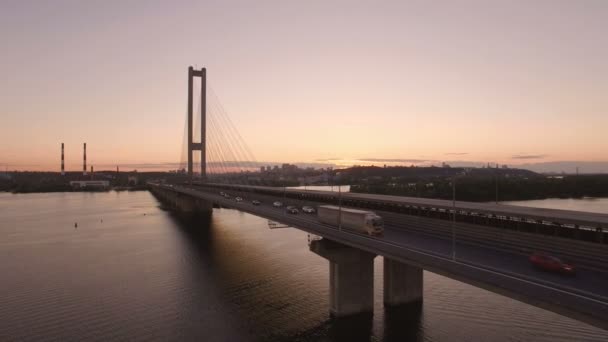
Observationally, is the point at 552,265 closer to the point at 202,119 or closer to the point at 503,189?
the point at 202,119

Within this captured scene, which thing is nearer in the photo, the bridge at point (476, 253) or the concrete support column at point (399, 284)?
the bridge at point (476, 253)

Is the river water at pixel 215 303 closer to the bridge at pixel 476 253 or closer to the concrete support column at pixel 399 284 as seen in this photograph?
the concrete support column at pixel 399 284

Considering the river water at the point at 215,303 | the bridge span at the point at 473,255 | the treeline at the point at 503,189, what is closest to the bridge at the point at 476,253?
the bridge span at the point at 473,255

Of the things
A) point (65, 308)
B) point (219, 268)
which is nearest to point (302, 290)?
point (219, 268)

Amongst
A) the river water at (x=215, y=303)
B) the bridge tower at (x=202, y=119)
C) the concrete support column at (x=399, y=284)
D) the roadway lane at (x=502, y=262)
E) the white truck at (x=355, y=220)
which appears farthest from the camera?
the bridge tower at (x=202, y=119)

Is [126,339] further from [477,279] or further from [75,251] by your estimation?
[75,251]

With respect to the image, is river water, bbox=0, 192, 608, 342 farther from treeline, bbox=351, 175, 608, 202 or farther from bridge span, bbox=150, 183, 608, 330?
treeline, bbox=351, 175, 608, 202

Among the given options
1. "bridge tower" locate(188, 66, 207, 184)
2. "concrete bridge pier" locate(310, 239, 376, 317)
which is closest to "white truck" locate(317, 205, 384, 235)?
"concrete bridge pier" locate(310, 239, 376, 317)

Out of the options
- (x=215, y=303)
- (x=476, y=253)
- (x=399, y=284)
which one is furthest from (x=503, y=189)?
(x=476, y=253)
